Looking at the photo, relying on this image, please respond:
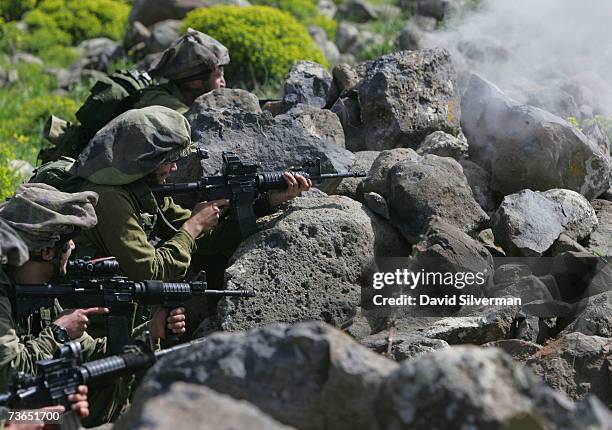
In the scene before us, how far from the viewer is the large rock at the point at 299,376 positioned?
343cm

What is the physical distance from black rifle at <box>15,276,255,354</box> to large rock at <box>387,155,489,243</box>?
1790 millimetres

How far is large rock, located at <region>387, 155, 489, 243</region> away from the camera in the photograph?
6.78m

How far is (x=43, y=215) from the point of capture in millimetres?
5012

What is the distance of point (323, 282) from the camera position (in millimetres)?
6250

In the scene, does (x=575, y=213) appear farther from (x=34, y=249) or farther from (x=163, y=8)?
(x=163, y=8)

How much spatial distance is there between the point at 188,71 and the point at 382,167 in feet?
6.90

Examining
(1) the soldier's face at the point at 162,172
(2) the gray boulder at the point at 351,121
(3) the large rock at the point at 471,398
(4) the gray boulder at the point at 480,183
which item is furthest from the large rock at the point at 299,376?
(2) the gray boulder at the point at 351,121

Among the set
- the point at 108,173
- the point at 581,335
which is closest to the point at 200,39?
the point at 108,173

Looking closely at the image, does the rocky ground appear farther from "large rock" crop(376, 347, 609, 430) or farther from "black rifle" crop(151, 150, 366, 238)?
"black rifle" crop(151, 150, 366, 238)

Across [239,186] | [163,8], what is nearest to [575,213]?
[239,186]

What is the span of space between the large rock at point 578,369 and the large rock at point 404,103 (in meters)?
2.76

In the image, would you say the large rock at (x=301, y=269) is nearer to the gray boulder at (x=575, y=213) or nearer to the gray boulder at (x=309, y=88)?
the gray boulder at (x=575, y=213)

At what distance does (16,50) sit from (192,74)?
25.9 ft

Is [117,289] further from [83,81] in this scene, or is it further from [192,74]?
[83,81]
